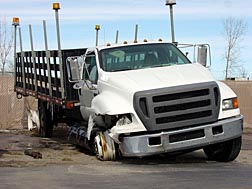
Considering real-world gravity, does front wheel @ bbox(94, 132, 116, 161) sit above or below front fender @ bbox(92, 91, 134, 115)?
below

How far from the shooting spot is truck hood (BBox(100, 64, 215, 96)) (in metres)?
10.0

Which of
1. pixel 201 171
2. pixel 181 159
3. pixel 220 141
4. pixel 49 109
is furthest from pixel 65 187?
pixel 49 109

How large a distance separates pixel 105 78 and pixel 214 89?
7.00 feet

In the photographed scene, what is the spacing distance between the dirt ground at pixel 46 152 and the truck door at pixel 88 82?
1.00 m

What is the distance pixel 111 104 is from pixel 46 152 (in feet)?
10.5

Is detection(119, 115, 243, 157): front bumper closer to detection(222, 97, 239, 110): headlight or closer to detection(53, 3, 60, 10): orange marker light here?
detection(222, 97, 239, 110): headlight

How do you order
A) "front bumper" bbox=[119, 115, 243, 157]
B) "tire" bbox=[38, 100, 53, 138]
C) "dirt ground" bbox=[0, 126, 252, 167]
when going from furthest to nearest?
"tire" bbox=[38, 100, 53, 138] → "dirt ground" bbox=[0, 126, 252, 167] → "front bumper" bbox=[119, 115, 243, 157]

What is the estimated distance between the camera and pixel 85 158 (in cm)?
1149

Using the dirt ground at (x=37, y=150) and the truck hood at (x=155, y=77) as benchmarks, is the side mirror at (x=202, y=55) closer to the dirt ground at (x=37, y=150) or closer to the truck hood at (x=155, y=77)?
the truck hood at (x=155, y=77)

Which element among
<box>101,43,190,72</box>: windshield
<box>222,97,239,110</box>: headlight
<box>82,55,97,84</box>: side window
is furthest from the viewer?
<box>82,55,97,84</box>: side window

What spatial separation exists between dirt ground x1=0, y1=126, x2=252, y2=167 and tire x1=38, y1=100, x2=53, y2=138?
25 centimetres

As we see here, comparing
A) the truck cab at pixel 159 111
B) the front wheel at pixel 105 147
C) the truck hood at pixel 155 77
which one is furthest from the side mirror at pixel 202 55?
the front wheel at pixel 105 147

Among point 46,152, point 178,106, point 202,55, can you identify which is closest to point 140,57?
point 202,55

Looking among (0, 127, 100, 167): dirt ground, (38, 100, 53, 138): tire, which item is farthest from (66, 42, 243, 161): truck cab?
(38, 100, 53, 138): tire
